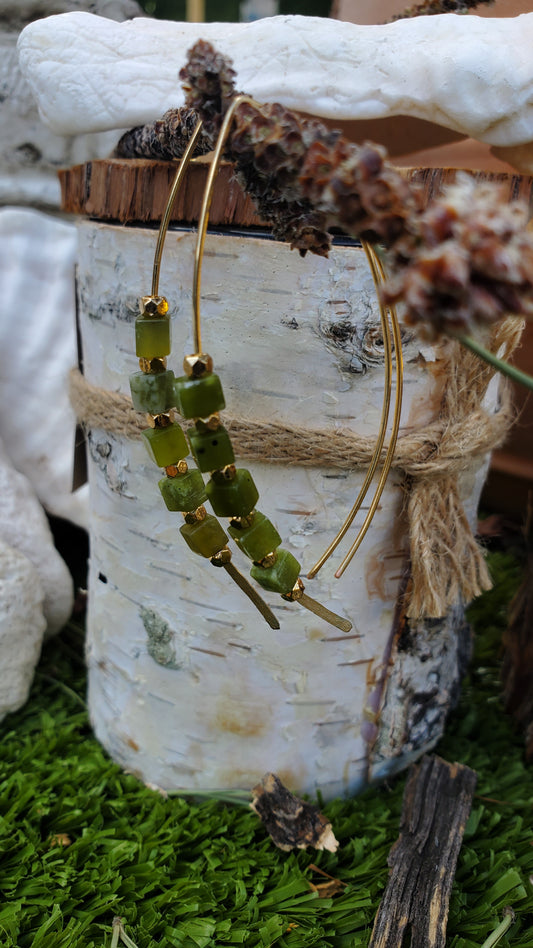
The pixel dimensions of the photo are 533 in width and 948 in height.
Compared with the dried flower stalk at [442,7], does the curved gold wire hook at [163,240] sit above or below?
below

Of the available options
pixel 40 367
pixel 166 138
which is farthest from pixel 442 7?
pixel 40 367

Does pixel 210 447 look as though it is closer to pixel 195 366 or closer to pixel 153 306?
pixel 195 366

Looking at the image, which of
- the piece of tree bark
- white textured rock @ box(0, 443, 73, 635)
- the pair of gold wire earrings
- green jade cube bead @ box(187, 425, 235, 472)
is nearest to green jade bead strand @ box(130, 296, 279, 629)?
the pair of gold wire earrings

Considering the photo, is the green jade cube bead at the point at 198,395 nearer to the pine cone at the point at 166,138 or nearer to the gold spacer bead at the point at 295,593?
the gold spacer bead at the point at 295,593

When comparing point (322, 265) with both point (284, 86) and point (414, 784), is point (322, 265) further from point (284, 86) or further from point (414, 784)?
point (414, 784)

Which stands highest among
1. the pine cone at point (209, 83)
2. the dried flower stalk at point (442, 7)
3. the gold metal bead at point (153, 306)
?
the dried flower stalk at point (442, 7)

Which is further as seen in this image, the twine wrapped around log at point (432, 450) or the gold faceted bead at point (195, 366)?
the twine wrapped around log at point (432, 450)

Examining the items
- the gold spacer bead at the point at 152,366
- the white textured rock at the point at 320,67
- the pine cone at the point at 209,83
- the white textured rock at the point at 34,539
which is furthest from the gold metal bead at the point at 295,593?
the white textured rock at the point at 34,539
